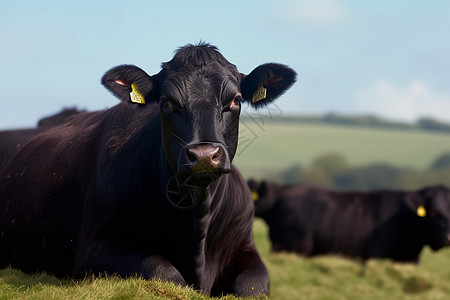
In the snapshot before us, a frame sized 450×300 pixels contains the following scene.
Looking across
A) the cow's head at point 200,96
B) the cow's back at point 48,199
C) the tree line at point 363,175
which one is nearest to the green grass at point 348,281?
the cow's back at point 48,199

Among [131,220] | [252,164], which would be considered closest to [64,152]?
[131,220]

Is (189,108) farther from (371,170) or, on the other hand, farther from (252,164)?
(371,170)

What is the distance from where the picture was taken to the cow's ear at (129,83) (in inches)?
→ 263

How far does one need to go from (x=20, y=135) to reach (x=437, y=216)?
13277mm

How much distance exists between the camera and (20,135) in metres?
12.5

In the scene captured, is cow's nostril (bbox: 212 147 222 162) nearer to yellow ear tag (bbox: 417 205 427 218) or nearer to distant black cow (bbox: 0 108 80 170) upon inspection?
distant black cow (bbox: 0 108 80 170)

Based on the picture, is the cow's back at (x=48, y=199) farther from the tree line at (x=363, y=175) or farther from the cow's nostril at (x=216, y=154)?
the tree line at (x=363, y=175)

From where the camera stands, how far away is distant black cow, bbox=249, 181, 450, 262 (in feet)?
68.6

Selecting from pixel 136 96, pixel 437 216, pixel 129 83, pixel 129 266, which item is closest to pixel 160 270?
pixel 129 266

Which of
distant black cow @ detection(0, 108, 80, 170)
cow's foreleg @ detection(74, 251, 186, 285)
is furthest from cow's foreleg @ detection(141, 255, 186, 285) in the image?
distant black cow @ detection(0, 108, 80, 170)

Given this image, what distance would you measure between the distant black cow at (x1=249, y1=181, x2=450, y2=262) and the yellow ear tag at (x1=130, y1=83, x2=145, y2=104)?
1564 cm

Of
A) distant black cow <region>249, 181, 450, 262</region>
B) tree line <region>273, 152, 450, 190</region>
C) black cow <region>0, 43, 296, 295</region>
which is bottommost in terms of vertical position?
tree line <region>273, 152, 450, 190</region>

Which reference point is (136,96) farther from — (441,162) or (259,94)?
(441,162)

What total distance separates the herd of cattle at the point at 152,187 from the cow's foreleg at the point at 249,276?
1cm
